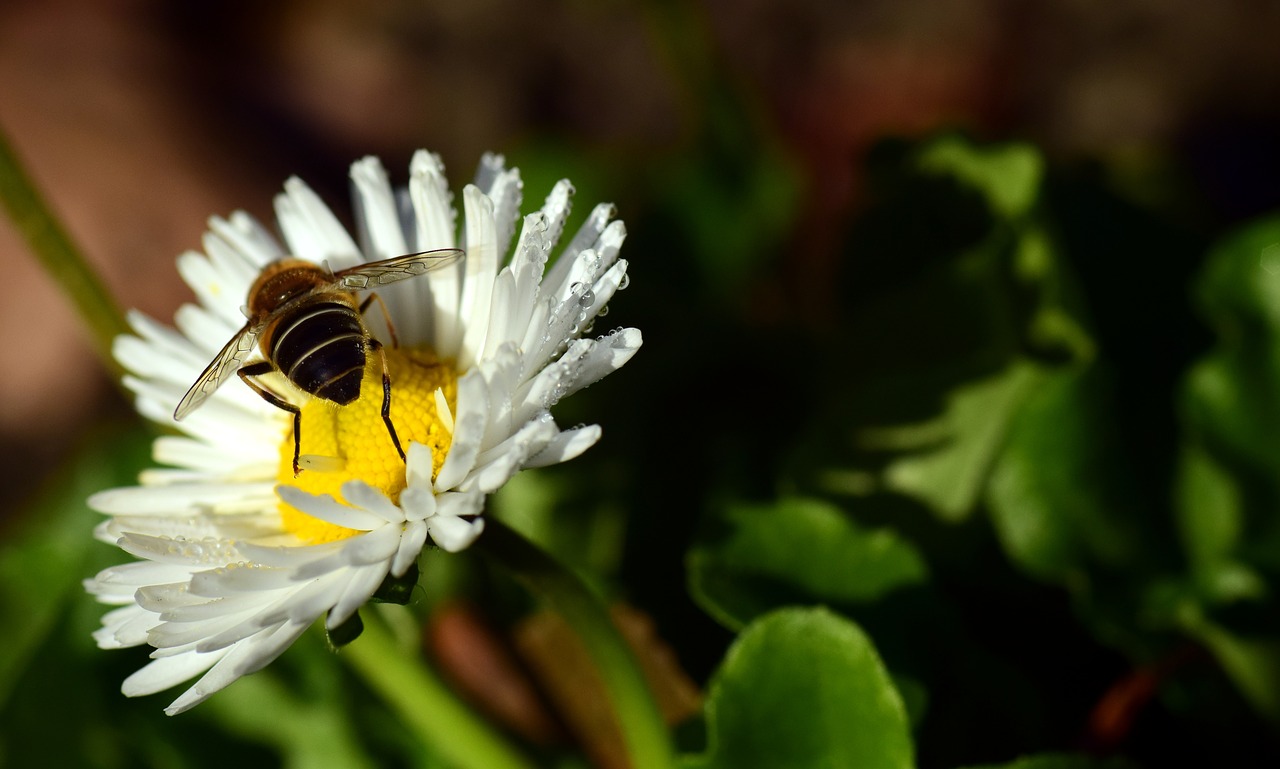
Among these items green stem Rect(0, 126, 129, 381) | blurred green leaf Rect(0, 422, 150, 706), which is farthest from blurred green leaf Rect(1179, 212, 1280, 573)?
blurred green leaf Rect(0, 422, 150, 706)

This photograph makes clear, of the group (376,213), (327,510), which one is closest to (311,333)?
(376,213)

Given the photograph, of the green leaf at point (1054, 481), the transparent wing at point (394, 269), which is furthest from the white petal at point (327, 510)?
the green leaf at point (1054, 481)

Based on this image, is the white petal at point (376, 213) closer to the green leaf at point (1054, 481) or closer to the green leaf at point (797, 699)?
the green leaf at point (797, 699)

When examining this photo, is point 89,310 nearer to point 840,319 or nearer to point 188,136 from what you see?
point 840,319

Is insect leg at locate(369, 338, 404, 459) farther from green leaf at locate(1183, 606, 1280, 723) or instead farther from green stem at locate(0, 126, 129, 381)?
green leaf at locate(1183, 606, 1280, 723)

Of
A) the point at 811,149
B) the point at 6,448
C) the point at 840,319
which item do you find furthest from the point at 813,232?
the point at 6,448
